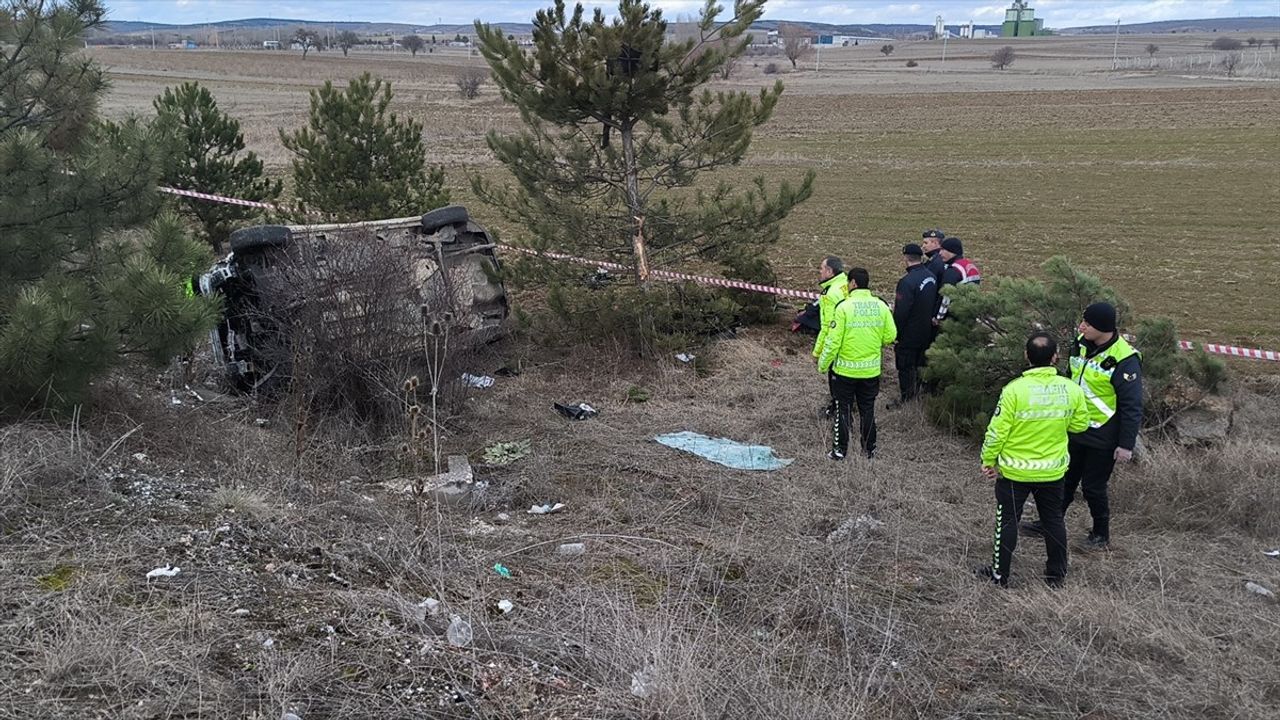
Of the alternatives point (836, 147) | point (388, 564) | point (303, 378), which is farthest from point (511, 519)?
point (836, 147)

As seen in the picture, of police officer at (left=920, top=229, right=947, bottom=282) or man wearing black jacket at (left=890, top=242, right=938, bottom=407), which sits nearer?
man wearing black jacket at (left=890, top=242, right=938, bottom=407)

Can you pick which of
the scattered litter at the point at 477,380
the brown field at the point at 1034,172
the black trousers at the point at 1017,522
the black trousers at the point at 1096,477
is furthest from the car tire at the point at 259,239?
the black trousers at the point at 1096,477

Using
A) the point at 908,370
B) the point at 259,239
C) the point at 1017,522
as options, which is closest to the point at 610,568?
the point at 1017,522

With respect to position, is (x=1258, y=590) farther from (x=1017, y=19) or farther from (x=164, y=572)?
(x=1017, y=19)

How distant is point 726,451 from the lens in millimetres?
8094

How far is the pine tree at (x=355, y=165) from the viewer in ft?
42.4

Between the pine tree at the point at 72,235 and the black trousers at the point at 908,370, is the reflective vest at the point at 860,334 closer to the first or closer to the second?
the black trousers at the point at 908,370

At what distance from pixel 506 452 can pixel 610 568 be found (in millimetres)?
2563

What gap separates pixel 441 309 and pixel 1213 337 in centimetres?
883

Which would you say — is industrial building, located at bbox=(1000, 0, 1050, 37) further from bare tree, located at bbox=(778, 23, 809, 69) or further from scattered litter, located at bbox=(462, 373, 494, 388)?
scattered litter, located at bbox=(462, 373, 494, 388)

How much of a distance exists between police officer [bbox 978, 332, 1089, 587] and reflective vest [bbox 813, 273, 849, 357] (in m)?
2.45

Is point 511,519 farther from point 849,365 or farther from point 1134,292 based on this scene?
point 1134,292

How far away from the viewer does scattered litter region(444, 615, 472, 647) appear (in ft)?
14.5

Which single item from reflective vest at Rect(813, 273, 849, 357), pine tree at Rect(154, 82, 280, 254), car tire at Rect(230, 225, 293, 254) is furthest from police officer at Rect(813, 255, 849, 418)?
pine tree at Rect(154, 82, 280, 254)
